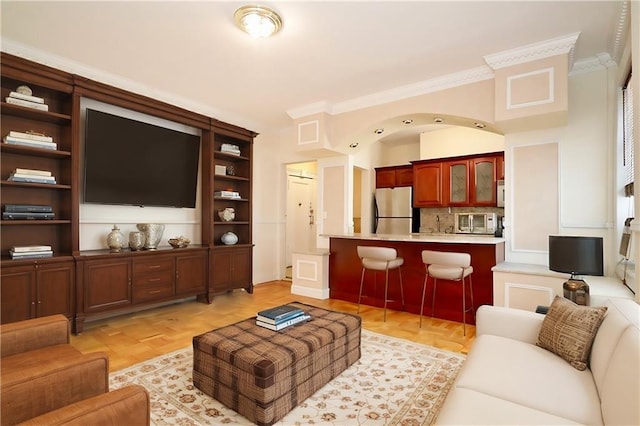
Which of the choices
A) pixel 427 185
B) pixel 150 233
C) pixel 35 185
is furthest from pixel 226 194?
pixel 427 185

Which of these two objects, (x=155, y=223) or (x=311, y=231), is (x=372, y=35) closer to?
(x=155, y=223)

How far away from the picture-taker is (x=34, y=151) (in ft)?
10.3

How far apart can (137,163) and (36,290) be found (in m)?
1.69

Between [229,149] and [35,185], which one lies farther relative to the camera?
[229,149]

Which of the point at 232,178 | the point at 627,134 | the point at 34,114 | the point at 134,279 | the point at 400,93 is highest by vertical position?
the point at 400,93

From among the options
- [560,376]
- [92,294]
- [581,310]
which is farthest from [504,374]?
[92,294]

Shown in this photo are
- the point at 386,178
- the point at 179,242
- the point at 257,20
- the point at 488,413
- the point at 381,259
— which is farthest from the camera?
the point at 386,178

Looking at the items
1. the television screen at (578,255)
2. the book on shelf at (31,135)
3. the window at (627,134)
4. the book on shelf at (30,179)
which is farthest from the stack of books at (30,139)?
the window at (627,134)

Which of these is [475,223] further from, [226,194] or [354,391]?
[354,391]

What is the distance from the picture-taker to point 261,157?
19.5ft

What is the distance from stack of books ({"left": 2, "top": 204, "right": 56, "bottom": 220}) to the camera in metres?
2.97

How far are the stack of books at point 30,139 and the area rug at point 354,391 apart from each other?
2.29 m

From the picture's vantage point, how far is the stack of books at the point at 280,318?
2.33m

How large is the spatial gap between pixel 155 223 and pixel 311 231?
3939 millimetres
